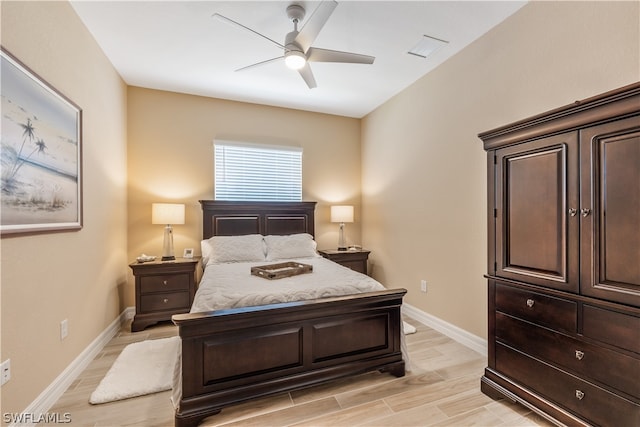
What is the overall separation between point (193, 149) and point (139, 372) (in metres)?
2.67

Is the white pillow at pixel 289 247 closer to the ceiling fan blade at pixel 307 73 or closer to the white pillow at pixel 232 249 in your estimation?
the white pillow at pixel 232 249

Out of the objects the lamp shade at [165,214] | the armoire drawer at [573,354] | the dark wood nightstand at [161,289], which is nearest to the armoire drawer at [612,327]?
the armoire drawer at [573,354]

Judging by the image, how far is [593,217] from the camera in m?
1.41

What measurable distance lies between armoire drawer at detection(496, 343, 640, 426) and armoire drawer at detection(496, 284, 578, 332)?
247mm

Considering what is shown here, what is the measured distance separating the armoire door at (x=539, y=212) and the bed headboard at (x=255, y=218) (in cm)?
272

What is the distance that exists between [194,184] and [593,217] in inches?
154

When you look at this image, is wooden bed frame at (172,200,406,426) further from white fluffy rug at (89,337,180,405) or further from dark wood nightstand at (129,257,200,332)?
dark wood nightstand at (129,257,200,332)

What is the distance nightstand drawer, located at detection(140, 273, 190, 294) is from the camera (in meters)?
3.16

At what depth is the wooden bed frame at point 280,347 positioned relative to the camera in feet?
5.61

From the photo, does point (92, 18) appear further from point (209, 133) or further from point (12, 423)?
point (12, 423)

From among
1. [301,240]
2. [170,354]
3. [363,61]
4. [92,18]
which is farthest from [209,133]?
[170,354]

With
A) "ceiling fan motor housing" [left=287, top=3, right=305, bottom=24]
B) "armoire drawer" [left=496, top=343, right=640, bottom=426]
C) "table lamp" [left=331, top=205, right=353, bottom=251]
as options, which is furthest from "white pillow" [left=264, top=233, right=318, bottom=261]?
"ceiling fan motor housing" [left=287, top=3, right=305, bottom=24]

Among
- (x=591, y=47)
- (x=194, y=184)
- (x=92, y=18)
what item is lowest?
(x=194, y=184)

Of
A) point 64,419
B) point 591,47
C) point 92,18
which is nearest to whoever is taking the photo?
point 64,419
